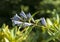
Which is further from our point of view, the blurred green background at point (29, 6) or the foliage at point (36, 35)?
the blurred green background at point (29, 6)

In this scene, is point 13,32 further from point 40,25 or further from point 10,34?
point 40,25

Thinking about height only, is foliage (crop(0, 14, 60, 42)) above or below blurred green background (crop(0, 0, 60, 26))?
below

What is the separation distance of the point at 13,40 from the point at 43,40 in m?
0.20

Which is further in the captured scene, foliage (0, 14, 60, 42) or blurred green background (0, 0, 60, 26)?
blurred green background (0, 0, 60, 26)

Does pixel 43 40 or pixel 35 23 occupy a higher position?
pixel 35 23

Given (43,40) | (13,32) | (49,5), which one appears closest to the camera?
(43,40)

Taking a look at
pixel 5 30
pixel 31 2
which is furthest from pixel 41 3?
pixel 5 30

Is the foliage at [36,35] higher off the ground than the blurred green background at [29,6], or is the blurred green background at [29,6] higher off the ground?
the blurred green background at [29,6]

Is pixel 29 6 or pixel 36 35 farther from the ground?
pixel 29 6

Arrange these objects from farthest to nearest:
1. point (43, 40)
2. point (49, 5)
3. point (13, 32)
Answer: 1. point (49, 5)
2. point (13, 32)
3. point (43, 40)

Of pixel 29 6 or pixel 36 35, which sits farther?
pixel 29 6

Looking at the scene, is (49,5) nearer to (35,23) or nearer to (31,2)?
(31,2)

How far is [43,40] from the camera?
165 centimetres

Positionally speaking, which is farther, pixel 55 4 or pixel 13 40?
pixel 55 4
